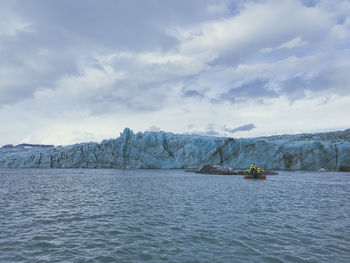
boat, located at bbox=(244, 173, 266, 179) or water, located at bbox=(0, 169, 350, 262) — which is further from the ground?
boat, located at bbox=(244, 173, 266, 179)

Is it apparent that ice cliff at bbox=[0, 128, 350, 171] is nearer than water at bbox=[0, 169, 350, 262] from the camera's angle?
No

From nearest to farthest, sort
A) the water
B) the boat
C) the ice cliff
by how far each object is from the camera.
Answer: the water → the boat → the ice cliff

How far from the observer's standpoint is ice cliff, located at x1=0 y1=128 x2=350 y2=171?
195 feet

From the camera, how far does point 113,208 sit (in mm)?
15414

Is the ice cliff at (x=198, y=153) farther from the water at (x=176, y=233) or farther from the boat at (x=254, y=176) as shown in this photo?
the water at (x=176, y=233)

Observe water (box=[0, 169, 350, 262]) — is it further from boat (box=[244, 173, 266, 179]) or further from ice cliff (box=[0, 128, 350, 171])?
ice cliff (box=[0, 128, 350, 171])

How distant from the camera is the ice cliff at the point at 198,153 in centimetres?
5931

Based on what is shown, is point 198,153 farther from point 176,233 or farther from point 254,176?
point 176,233

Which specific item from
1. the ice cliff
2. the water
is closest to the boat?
the ice cliff

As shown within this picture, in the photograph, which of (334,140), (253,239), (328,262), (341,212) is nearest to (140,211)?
(253,239)

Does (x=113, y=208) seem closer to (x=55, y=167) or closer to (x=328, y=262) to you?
(x=328, y=262)

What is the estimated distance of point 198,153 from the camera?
66062 mm

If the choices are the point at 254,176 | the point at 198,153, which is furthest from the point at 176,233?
the point at 198,153

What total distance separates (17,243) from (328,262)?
32.6ft
